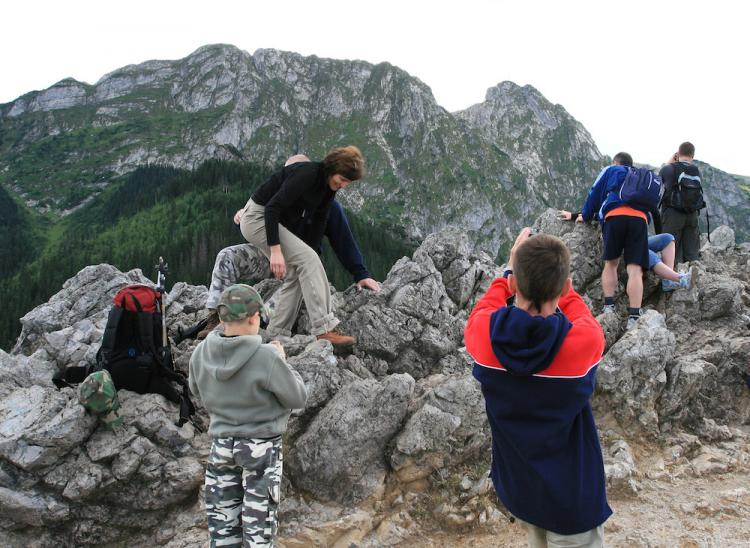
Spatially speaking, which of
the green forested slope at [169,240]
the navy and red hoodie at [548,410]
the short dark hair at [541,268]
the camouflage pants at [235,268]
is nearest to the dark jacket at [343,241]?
the camouflage pants at [235,268]

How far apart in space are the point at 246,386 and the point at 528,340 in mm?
3032

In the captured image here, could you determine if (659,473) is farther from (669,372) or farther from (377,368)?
(377,368)

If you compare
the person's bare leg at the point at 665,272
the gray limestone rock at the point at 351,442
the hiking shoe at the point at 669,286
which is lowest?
the gray limestone rock at the point at 351,442

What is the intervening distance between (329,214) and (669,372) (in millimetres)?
7332

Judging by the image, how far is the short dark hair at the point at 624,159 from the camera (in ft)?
34.3

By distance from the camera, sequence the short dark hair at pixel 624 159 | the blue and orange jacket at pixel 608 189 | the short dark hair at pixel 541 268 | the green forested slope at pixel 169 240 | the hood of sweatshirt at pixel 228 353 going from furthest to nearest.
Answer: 1. the green forested slope at pixel 169 240
2. the short dark hair at pixel 624 159
3. the blue and orange jacket at pixel 608 189
4. the hood of sweatshirt at pixel 228 353
5. the short dark hair at pixel 541 268

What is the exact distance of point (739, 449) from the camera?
798cm

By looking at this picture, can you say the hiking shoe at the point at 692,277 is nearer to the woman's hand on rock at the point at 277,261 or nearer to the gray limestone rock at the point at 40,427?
the woman's hand on rock at the point at 277,261

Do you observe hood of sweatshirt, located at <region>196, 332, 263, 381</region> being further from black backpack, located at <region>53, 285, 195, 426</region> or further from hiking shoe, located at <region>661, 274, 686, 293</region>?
hiking shoe, located at <region>661, 274, 686, 293</region>

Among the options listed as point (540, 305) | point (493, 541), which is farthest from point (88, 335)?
point (540, 305)

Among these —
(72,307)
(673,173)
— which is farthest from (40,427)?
(673,173)

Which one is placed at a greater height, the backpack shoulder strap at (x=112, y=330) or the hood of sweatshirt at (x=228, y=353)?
the hood of sweatshirt at (x=228, y=353)

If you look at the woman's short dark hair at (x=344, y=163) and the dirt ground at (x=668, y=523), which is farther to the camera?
the woman's short dark hair at (x=344, y=163)

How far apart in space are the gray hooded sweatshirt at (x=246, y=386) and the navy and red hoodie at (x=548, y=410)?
2.24 meters
